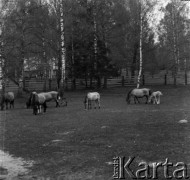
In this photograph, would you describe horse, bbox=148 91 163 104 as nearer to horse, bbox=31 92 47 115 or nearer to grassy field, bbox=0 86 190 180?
horse, bbox=31 92 47 115

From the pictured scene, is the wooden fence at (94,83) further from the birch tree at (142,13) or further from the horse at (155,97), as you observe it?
the horse at (155,97)

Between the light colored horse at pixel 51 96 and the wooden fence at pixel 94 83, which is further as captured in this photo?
the wooden fence at pixel 94 83

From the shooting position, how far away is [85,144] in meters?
11.1

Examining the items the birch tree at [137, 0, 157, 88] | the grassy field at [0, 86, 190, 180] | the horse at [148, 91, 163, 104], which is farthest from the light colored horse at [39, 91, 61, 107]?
the birch tree at [137, 0, 157, 88]

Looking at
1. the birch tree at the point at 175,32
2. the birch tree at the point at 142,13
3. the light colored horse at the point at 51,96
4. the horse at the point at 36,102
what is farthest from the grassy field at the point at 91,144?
the birch tree at the point at 175,32

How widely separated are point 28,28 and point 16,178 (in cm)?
2643

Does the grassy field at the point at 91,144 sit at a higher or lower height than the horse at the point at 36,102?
lower

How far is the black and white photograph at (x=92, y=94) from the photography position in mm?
9047
